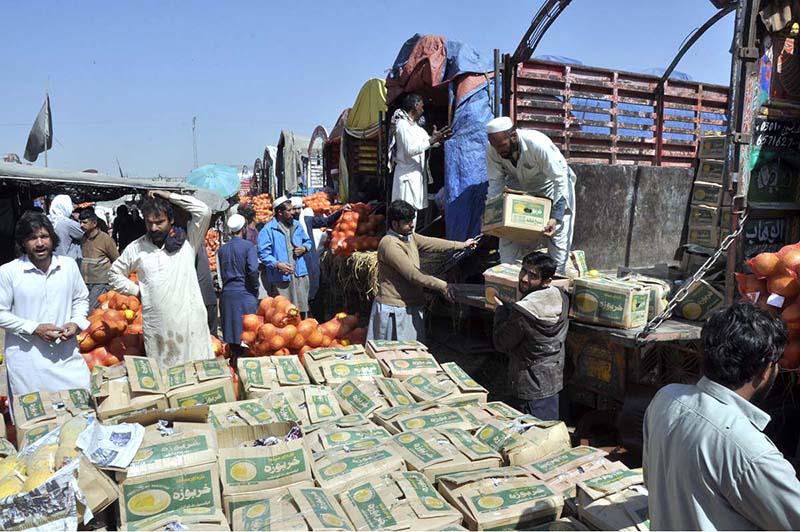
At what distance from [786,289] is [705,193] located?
301 centimetres

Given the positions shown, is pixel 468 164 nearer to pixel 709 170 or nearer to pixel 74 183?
pixel 709 170

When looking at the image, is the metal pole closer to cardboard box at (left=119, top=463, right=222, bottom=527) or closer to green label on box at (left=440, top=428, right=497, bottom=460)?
green label on box at (left=440, top=428, right=497, bottom=460)

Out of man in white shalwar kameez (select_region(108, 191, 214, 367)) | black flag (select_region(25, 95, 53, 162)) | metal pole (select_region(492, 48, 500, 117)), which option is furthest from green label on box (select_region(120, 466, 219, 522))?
black flag (select_region(25, 95, 53, 162))

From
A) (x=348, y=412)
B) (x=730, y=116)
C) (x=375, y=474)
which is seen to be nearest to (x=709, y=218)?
(x=730, y=116)

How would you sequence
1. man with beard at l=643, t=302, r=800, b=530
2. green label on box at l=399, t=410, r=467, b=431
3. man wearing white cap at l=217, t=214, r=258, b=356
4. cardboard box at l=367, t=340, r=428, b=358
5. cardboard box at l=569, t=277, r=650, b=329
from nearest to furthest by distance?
1. man with beard at l=643, t=302, r=800, b=530
2. green label on box at l=399, t=410, r=467, b=431
3. cardboard box at l=569, t=277, r=650, b=329
4. cardboard box at l=367, t=340, r=428, b=358
5. man wearing white cap at l=217, t=214, r=258, b=356

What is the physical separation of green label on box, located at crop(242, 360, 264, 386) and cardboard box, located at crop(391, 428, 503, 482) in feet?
3.83

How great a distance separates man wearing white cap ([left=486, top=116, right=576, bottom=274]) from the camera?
4742 mm

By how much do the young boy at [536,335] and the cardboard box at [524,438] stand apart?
609 mm

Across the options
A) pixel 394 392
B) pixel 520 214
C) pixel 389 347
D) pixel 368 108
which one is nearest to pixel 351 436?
pixel 394 392

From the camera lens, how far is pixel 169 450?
7.93 feet

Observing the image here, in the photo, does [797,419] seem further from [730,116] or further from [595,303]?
[730,116]

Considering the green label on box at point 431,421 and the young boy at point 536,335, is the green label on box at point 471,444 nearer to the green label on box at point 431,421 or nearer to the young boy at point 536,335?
the green label on box at point 431,421

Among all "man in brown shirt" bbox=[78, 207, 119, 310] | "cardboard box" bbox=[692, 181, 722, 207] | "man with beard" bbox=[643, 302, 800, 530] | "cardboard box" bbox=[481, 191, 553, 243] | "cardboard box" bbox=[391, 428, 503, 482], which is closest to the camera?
"man with beard" bbox=[643, 302, 800, 530]

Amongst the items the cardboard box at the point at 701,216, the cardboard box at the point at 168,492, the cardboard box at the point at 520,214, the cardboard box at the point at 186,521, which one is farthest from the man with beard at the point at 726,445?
the cardboard box at the point at 701,216
